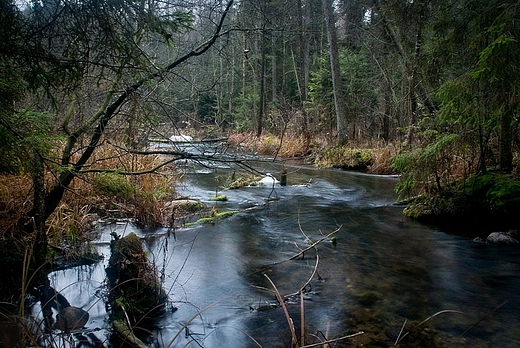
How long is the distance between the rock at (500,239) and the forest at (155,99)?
1.42 ft

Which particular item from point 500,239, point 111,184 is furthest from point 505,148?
point 111,184

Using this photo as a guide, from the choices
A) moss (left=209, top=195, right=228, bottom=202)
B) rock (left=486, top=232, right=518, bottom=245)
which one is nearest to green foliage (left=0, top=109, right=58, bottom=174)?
moss (left=209, top=195, right=228, bottom=202)

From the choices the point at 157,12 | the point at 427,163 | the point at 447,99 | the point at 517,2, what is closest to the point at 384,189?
the point at 427,163

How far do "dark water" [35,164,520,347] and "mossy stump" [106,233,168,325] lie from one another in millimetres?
161

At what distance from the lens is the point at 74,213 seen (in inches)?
→ 223

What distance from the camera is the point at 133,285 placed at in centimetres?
399

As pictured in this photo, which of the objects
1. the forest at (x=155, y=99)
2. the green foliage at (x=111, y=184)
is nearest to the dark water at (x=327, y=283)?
the forest at (x=155, y=99)

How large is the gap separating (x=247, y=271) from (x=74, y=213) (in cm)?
250

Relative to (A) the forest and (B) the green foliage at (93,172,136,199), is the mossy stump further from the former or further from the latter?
(A) the forest

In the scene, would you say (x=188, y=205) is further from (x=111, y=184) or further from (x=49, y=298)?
(x=49, y=298)

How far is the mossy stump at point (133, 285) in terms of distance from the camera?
12.1 ft

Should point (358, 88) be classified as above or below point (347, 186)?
above

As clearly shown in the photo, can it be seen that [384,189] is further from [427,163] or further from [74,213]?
[74,213]

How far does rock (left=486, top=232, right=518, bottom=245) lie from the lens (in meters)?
6.06
